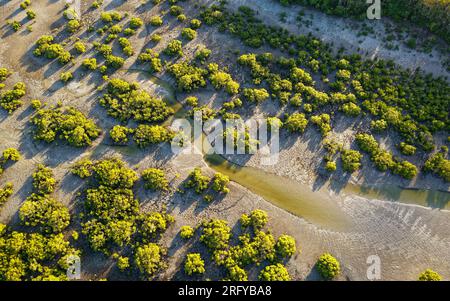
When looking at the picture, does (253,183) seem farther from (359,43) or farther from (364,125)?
(359,43)

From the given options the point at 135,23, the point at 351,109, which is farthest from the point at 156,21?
the point at 351,109

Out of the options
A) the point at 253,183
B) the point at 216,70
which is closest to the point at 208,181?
the point at 253,183

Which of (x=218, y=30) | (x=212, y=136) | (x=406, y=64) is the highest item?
(x=218, y=30)

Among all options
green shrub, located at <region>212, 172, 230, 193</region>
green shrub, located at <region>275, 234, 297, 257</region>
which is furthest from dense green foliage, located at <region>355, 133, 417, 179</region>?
green shrub, located at <region>212, 172, 230, 193</region>

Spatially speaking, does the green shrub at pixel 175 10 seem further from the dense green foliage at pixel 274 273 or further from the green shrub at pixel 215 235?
the dense green foliage at pixel 274 273

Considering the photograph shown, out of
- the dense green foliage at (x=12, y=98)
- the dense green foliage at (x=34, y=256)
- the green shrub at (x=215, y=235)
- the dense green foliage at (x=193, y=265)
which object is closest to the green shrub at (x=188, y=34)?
the dense green foliage at (x=12, y=98)

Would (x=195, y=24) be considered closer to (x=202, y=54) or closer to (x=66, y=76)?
(x=202, y=54)

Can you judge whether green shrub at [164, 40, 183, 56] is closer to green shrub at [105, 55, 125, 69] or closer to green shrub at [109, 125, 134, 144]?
green shrub at [105, 55, 125, 69]
